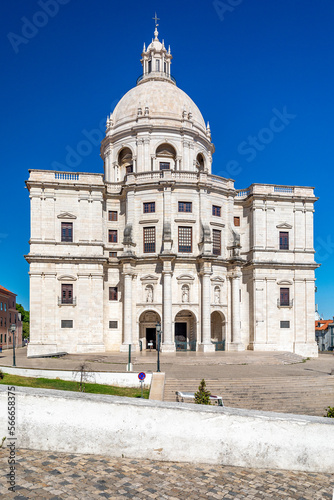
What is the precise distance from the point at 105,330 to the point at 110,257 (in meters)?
7.56

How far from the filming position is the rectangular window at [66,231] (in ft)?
136

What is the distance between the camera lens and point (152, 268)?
1649 inches

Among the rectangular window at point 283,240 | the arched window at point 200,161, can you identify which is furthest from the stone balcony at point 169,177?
the rectangular window at point 283,240

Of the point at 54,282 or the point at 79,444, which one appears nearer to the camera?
the point at 79,444

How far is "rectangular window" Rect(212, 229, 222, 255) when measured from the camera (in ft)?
143

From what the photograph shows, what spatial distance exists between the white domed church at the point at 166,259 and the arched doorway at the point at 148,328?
4.3 inches

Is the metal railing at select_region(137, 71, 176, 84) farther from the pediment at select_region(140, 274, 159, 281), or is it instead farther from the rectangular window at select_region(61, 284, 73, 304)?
the rectangular window at select_region(61, 284, 73, 304)

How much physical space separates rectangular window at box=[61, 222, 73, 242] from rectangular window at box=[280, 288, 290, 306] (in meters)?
23.2

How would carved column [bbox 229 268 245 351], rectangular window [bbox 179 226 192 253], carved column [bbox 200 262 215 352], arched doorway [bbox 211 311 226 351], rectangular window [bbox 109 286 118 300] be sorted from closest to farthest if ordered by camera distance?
carved column [bbox 200 262 215 352]
carved column [bbox 229 268 245 351]
rectangular window [bbox 179 226 192 253]
arched doorway [bbox 211 311 226 351]
rectangular window [bbox 109 286 118 300]

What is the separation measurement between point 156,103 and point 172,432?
45897mm

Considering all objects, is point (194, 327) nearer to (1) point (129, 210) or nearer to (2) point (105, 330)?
(2) point (105, 330)

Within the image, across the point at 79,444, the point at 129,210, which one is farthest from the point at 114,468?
the point at 129,210

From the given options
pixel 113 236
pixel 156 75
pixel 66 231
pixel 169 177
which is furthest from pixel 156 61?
pixel 66 231

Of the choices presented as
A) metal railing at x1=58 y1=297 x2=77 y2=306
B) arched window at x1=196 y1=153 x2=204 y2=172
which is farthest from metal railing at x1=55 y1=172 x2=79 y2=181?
arched window at x1=196 y1=153 x2=204 y2=172
